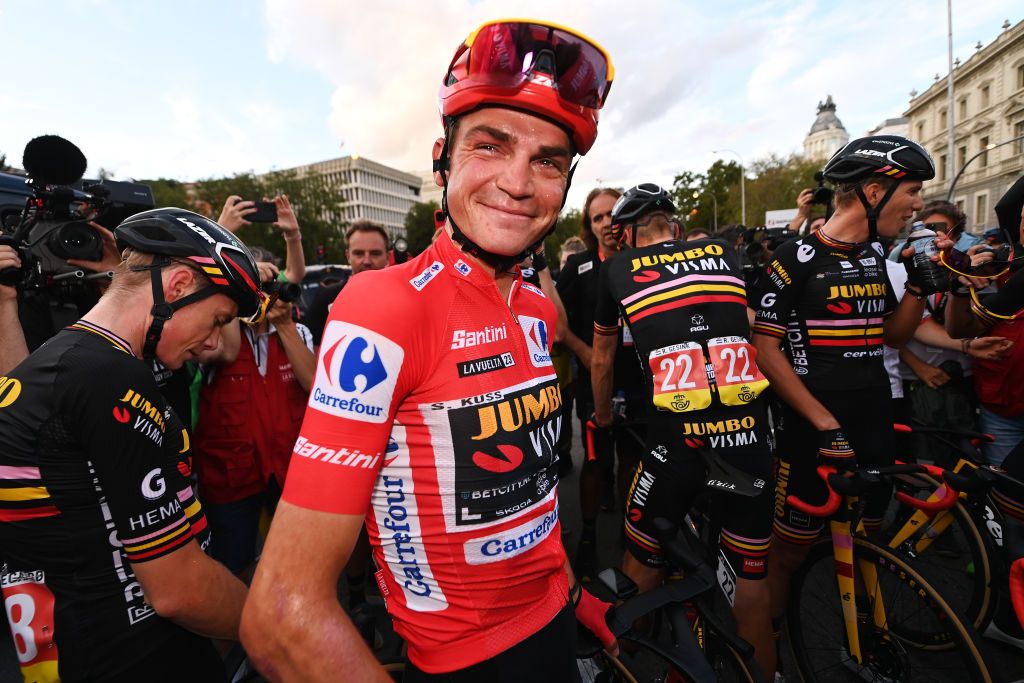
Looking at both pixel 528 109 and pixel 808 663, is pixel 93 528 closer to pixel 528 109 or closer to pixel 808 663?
pixel 528 109

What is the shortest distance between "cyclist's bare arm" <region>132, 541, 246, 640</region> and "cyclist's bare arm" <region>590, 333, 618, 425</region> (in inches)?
91.4

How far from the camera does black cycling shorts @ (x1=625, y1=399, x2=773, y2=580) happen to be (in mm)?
2447

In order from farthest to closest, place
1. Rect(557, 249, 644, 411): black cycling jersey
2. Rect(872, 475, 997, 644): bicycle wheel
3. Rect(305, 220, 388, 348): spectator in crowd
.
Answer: Rect(305, 220, 388, 348): spectator in crowd < Rect(557, 249, 644, 411): black cycling jersey < Rect(872, 475, 997, 644): bicycle wheel

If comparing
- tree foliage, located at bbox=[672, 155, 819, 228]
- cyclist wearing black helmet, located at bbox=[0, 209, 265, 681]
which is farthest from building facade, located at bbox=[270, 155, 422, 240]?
cyclist wearing black helmet, located at bbox=[0, 209, 265, 681]

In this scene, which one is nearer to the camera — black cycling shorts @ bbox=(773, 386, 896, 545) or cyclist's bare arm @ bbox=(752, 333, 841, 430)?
cyclist's bare arm @ bbox=(752, 333, 841, 430)

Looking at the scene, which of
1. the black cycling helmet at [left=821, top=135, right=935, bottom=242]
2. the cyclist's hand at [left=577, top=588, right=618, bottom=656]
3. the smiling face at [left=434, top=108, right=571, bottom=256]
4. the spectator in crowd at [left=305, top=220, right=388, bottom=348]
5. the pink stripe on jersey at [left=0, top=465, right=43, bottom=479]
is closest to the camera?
the smiling face at [left=434, top=108, right=571, bottom=256]

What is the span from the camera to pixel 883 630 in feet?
8.31

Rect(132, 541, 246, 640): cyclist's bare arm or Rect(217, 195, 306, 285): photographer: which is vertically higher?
Rect(217, 195, 306, 285): photographer

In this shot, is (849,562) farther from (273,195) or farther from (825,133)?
(825,133)

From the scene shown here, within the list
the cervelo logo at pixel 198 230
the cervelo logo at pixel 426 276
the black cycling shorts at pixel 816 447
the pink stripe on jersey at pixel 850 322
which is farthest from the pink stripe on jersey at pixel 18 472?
the pink stripe on jersey at pixel 850 322

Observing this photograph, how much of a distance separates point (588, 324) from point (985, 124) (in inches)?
2331

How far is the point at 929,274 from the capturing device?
2969 mm

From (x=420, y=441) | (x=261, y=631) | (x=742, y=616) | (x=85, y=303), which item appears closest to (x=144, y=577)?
(x=261, y=631)

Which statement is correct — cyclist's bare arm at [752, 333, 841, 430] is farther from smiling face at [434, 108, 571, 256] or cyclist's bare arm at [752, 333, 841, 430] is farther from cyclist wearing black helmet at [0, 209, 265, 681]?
cyclist wearing black helmet at [0, 209, 265, 681]
